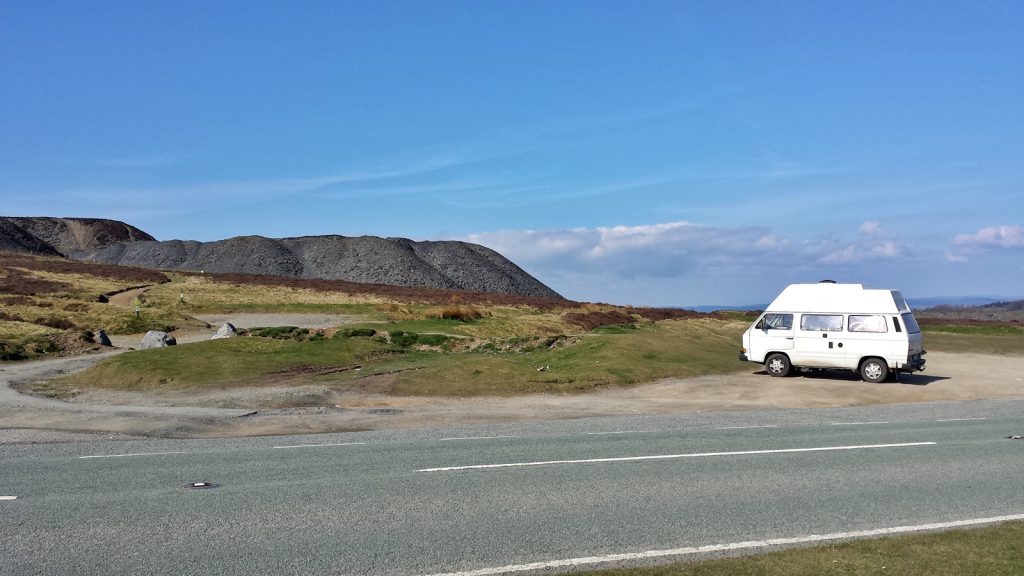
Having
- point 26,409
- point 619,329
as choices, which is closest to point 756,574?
point 26,409

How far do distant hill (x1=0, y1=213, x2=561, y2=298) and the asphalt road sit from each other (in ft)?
310

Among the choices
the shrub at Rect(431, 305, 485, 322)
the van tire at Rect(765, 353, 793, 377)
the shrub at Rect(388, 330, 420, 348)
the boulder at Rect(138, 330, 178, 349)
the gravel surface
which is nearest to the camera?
the van tire at Rect(765, 353, 793, 377)

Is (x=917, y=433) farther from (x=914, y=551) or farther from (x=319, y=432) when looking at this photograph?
(x=319, y=432)

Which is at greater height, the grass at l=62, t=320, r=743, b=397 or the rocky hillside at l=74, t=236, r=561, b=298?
the rocky hillside at l=74, t=236, r=561, b=298

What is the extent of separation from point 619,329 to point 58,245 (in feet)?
493

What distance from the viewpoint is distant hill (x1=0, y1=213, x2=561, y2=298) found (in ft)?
370

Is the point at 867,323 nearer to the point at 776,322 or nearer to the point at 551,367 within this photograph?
the point at 776,322

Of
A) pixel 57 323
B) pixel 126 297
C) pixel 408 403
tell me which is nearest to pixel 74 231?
pixel 126 297

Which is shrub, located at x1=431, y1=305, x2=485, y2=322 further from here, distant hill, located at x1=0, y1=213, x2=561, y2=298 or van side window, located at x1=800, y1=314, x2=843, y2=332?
distant hill, located at x1=0, y1=213, x2=561, y2=298

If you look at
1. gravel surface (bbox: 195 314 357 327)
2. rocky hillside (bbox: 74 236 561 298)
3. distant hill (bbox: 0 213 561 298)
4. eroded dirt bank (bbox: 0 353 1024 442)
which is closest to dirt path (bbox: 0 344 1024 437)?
eroded dirt bank (bbox: 0 353 1024 442)

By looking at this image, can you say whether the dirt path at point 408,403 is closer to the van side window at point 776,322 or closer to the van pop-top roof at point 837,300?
the van side window at point 776,322

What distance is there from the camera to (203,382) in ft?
80.5

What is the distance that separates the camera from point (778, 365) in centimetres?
2683

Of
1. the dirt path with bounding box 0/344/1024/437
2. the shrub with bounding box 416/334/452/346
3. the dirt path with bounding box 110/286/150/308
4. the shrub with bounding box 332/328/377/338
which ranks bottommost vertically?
the dirt path with bounding box 0/344/1024/437
